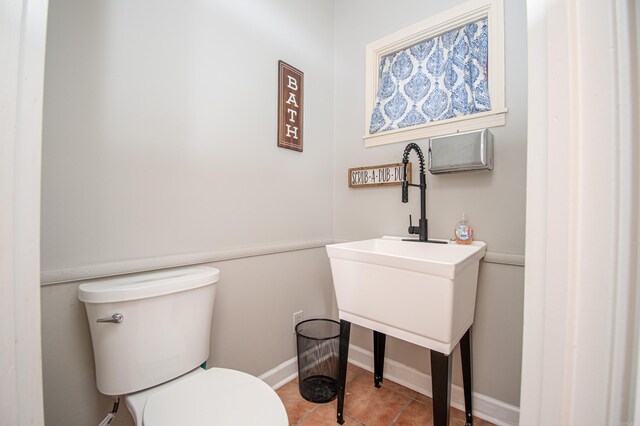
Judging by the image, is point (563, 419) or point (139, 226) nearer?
point (563, 419)

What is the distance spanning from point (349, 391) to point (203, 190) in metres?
1.38

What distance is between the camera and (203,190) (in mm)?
1214

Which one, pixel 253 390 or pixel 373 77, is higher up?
pixel 373 77

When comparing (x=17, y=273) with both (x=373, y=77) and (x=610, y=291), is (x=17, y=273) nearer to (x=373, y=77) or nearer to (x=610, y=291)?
(x=610, y=291)

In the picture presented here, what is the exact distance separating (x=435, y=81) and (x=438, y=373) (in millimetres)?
1487

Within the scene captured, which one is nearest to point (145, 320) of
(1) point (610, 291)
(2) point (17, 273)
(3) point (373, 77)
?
(2) point (17, 273)

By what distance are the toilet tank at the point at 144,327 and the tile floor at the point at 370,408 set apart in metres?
0.67

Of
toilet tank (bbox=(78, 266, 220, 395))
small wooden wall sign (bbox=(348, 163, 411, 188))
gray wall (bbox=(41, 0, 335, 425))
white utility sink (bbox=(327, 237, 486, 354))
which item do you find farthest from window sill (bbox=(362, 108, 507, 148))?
toilet tank (bbox=(78, 266, 220, 395))

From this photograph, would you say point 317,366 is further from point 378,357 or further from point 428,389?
point 428,389

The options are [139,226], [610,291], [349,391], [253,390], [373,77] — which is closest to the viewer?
[610,291]

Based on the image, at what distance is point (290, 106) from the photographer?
1588 millimetres

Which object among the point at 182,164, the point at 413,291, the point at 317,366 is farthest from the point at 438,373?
the point at 182,164

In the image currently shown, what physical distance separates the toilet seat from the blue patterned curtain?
5.07 feet

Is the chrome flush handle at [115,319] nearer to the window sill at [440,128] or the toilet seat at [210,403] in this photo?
the toilet seat at [210,403]
